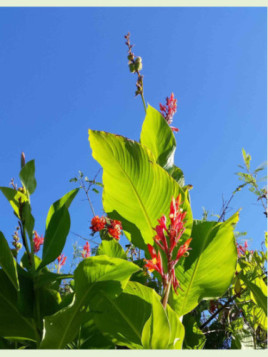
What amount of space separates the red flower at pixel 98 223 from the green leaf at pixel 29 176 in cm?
88

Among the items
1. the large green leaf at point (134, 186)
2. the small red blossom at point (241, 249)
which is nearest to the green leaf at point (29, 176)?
the large green leaf at point (134, 186)

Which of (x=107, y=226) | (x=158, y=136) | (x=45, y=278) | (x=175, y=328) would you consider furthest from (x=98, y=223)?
(x=175, y=328)

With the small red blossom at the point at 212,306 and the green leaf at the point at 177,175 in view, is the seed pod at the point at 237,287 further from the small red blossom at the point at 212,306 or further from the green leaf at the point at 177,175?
the green leaf at the point at 177,175

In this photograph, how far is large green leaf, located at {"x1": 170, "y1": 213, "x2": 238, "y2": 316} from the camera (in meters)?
1.10

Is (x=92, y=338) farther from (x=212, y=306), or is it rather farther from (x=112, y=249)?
(x=212, y=306)

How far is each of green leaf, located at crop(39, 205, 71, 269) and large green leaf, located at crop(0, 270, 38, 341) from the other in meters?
0.12

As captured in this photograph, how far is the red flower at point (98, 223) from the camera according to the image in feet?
6.44

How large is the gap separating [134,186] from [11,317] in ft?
1.74

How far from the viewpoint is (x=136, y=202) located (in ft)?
3.70

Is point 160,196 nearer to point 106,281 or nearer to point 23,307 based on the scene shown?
point 106,281

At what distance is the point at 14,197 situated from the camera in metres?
1.06

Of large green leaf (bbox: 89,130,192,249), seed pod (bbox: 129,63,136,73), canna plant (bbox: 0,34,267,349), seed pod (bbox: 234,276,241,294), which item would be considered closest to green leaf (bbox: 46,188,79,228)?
canna plant (bbox: 0,34,267,349)

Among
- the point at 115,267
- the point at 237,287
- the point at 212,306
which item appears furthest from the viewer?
the point at 212,306

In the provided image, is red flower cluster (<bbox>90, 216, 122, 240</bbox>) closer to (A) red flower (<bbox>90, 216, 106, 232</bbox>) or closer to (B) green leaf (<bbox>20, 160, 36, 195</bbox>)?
(A) red flower (<bbox>90, 216, 106, 232</bbox>)
